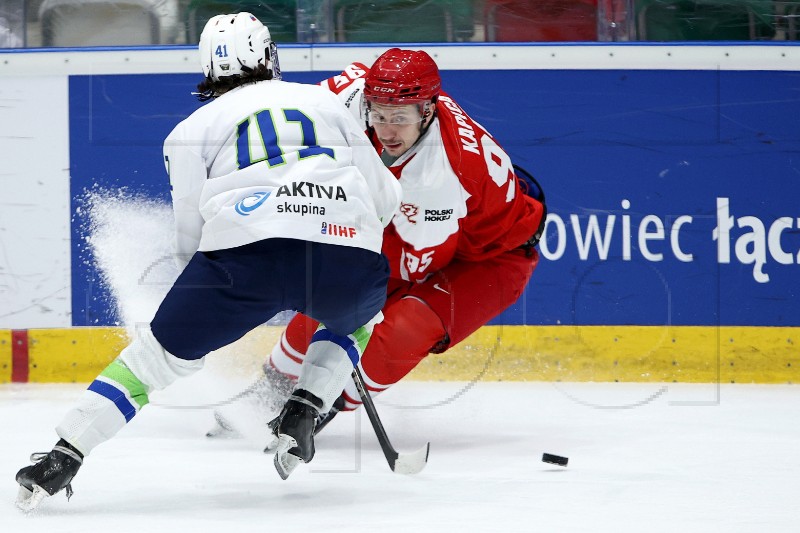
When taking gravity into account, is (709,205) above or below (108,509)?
above

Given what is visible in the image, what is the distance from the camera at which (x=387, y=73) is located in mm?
2998

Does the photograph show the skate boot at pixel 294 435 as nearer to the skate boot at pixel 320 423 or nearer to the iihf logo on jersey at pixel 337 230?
the iihf logo on jersey at pixel 337 230

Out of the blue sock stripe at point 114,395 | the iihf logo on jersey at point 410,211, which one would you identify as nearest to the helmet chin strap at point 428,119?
the iihf logo on jersey at point 410,211

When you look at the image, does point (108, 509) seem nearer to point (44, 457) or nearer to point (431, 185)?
point (44, 457)

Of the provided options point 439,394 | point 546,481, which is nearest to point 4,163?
point 439,394

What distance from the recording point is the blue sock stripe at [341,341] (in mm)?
2605

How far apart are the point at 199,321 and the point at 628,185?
90.7 inches

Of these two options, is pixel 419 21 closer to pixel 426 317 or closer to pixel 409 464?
pixel 426 317

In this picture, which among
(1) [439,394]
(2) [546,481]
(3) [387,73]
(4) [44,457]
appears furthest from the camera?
(1) [439,394]

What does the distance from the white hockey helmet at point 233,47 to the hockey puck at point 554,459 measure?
3.80ft

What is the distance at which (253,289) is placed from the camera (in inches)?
92.9

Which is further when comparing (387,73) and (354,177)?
(387,73)

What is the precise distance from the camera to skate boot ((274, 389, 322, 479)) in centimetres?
245

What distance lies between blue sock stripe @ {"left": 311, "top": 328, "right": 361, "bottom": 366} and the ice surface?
0.98 feet
